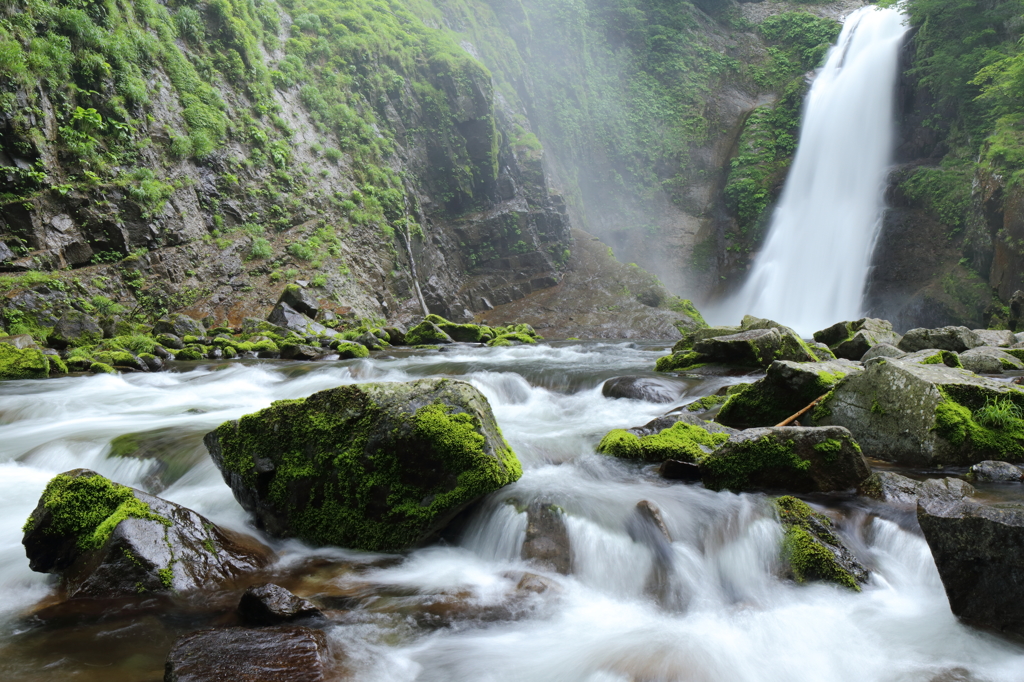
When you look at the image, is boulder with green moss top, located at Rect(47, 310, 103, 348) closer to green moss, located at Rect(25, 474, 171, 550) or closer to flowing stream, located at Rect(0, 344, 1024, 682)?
flowing stream, located at Rect(0, 344, 1024, 682)

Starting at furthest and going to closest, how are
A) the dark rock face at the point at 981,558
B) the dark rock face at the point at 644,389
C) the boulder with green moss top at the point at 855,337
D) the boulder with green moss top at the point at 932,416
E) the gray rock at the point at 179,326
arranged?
the gray rock at the point at 179,326, the boulder with green moss top at the point at 855,337, the dark rock face at the point at 644,389, the boulder with green moss top at the point at 932,416, the dark rock face at the point at 981,558

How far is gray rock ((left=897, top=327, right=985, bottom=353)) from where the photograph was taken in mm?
10289

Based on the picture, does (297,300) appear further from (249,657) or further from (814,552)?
(814,552)

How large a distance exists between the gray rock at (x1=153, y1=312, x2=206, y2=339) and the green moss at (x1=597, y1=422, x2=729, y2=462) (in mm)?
13029

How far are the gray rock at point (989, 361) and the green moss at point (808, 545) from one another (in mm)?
6967

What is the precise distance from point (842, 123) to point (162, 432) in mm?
38895

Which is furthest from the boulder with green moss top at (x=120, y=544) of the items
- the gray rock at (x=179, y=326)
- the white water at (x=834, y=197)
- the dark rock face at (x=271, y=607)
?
the white water at (x=834, y=197)

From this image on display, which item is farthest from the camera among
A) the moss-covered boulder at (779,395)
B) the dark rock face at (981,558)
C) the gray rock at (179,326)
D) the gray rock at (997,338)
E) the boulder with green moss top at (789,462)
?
the gray rock at (179,326)

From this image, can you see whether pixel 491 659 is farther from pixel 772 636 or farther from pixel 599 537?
pixel 772 636

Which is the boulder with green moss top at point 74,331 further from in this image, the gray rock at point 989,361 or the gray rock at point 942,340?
the gray rock at point 942,340

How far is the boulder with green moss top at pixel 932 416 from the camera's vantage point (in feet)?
14.5

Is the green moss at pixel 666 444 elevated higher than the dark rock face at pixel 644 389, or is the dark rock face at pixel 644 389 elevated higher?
the dark rock face at pixel 644 389

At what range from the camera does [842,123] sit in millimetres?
32562

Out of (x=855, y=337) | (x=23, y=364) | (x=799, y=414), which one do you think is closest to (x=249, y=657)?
(x=799, y=414)
